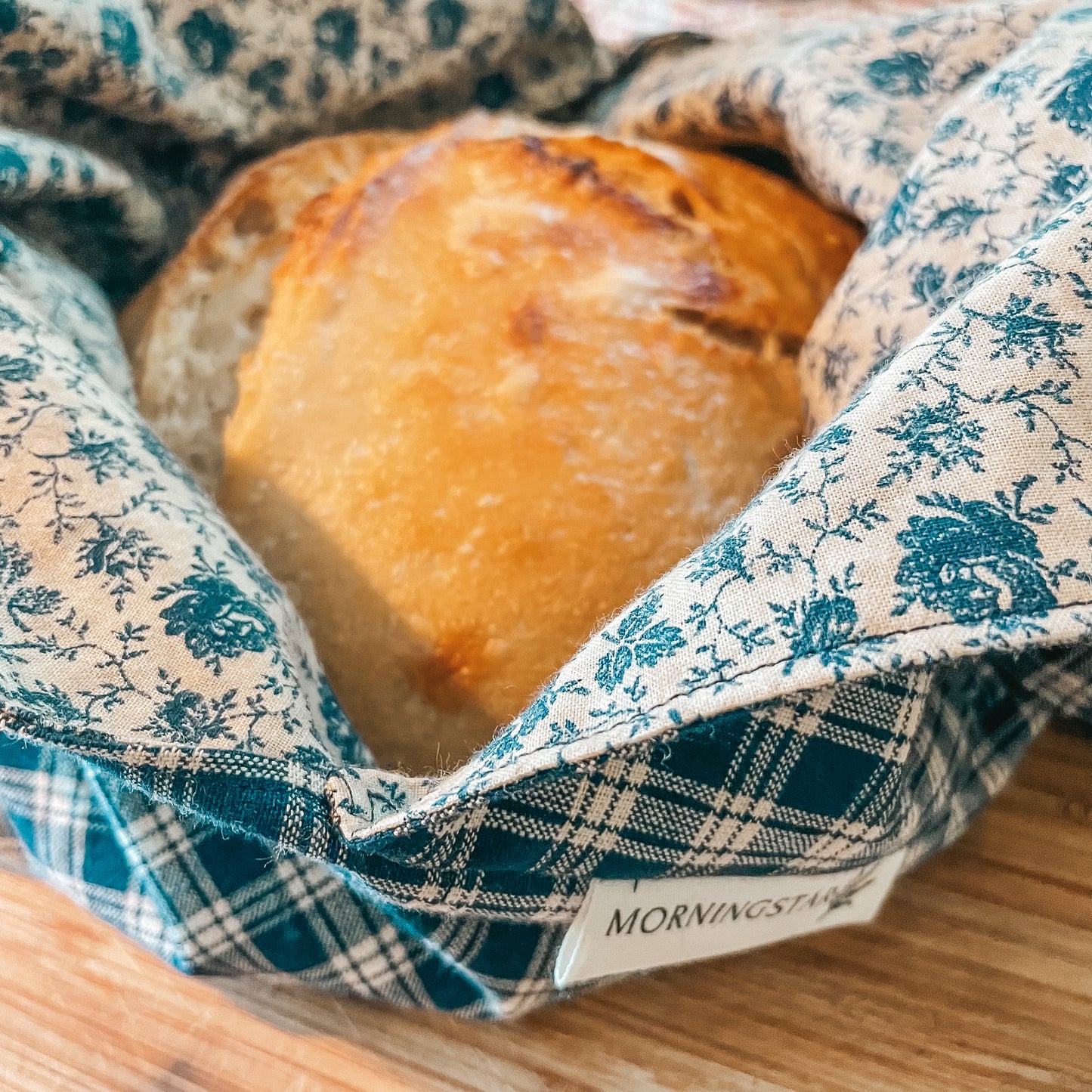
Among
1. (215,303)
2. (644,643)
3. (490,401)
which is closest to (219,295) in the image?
(215,303)

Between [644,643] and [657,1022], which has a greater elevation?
[644,643]

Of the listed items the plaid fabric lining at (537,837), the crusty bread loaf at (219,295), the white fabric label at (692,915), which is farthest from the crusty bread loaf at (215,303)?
the white fabric label at (692,915)

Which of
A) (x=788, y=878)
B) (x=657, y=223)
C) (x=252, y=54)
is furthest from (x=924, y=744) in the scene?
(x=252, y=54)

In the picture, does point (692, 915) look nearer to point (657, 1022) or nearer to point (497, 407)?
point (657, 1022)

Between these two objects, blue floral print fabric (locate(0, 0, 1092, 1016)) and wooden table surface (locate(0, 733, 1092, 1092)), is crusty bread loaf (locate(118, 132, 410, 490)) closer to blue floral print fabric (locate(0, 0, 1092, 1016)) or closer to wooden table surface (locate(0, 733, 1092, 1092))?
blue floral print fabric (locate(0, 0, 1092, 1016))

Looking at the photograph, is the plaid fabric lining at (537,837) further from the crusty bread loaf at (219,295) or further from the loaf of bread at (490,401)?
the crusty bread loaf at (219,295)

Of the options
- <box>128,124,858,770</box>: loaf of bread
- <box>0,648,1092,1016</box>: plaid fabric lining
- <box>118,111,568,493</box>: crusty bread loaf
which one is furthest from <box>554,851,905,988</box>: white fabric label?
<box>118,111,568,493</box>: crusty bread loaf
